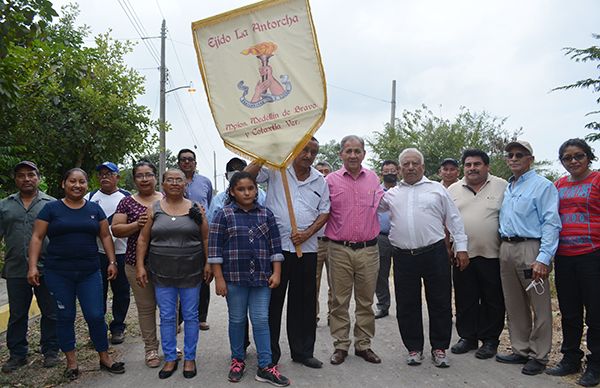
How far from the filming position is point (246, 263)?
4.20m

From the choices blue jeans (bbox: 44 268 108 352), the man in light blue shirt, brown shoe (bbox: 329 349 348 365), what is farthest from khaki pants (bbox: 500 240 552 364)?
blue jeans (bbox: 44 268 108 352)

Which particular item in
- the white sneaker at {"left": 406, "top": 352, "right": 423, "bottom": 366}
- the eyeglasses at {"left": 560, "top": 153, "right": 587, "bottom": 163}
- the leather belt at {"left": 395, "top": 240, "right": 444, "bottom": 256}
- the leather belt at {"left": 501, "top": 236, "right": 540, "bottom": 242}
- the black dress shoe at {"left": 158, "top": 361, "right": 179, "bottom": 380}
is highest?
the eyeglasses at {"left": 560, "top": 153, "right": 587, "bottom": 163}

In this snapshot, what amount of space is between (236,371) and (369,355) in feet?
4.33

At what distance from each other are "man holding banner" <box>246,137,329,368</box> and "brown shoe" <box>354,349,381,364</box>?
0.48m

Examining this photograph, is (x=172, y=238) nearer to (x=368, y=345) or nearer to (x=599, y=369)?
(x=368, y=345)

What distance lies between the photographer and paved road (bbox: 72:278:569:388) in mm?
4191

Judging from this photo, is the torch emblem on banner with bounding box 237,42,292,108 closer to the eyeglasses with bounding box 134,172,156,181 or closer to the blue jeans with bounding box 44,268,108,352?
the eyeglasses with bounding box 134,172,156,181

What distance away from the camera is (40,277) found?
4797 millimetres

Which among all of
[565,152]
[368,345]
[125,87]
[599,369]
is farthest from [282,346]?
[125,87]

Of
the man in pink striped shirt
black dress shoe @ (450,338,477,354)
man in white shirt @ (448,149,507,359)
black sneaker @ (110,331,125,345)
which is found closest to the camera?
the man in pink striped shirt

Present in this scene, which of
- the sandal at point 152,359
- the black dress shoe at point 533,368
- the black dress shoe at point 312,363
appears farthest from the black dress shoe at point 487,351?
the sandal at point 152,359

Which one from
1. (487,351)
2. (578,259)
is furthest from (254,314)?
(578,259)

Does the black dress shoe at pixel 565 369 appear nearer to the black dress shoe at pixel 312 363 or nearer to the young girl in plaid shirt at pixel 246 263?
the black dress shoe at pixel 312 363

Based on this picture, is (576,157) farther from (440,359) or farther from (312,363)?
(312,363)
